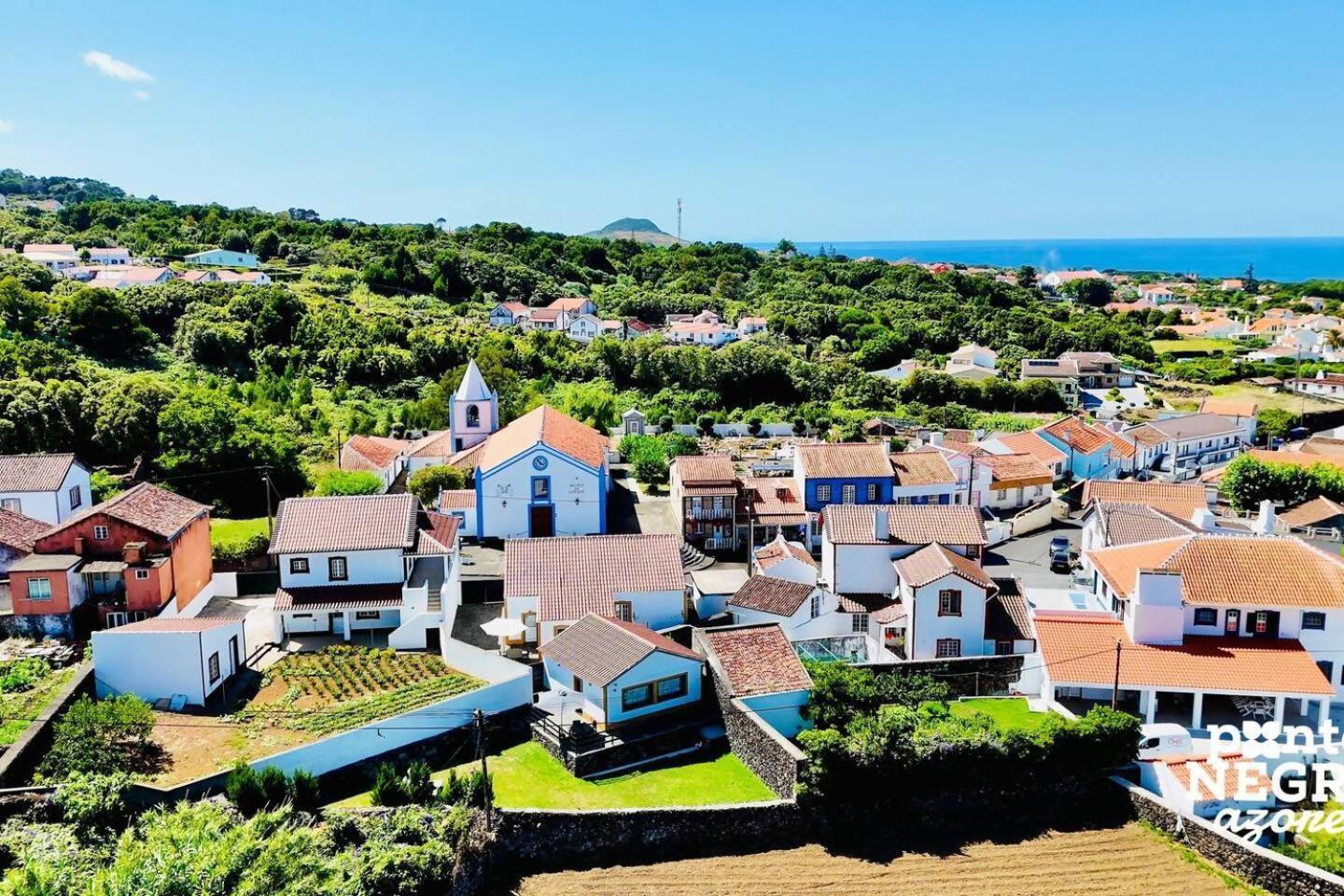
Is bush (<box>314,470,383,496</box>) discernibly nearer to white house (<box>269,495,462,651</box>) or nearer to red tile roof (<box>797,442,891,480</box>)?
white house (<box>269,495,462,651</box>)

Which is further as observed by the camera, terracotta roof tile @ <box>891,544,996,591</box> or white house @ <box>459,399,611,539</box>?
white house @ <box>459,399,611,539</box>

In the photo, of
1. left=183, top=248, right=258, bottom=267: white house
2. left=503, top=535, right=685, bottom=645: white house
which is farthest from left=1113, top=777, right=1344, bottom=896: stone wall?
left=183, top=248, right=258, bottom=267: white house

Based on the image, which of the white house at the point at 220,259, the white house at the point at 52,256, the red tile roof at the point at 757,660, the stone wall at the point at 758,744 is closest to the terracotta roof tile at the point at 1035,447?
the red tile roof at the point at 757,660

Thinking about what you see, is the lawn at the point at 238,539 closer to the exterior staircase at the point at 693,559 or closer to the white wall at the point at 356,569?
the white wall at the point at 356,569

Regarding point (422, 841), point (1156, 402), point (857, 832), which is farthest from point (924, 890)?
point (1156, 402)

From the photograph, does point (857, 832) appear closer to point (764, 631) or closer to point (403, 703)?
point (764, 631)

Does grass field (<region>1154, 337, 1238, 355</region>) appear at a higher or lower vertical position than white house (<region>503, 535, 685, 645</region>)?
higher

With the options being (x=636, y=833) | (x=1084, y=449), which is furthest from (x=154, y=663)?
(x=1084, y=449)
